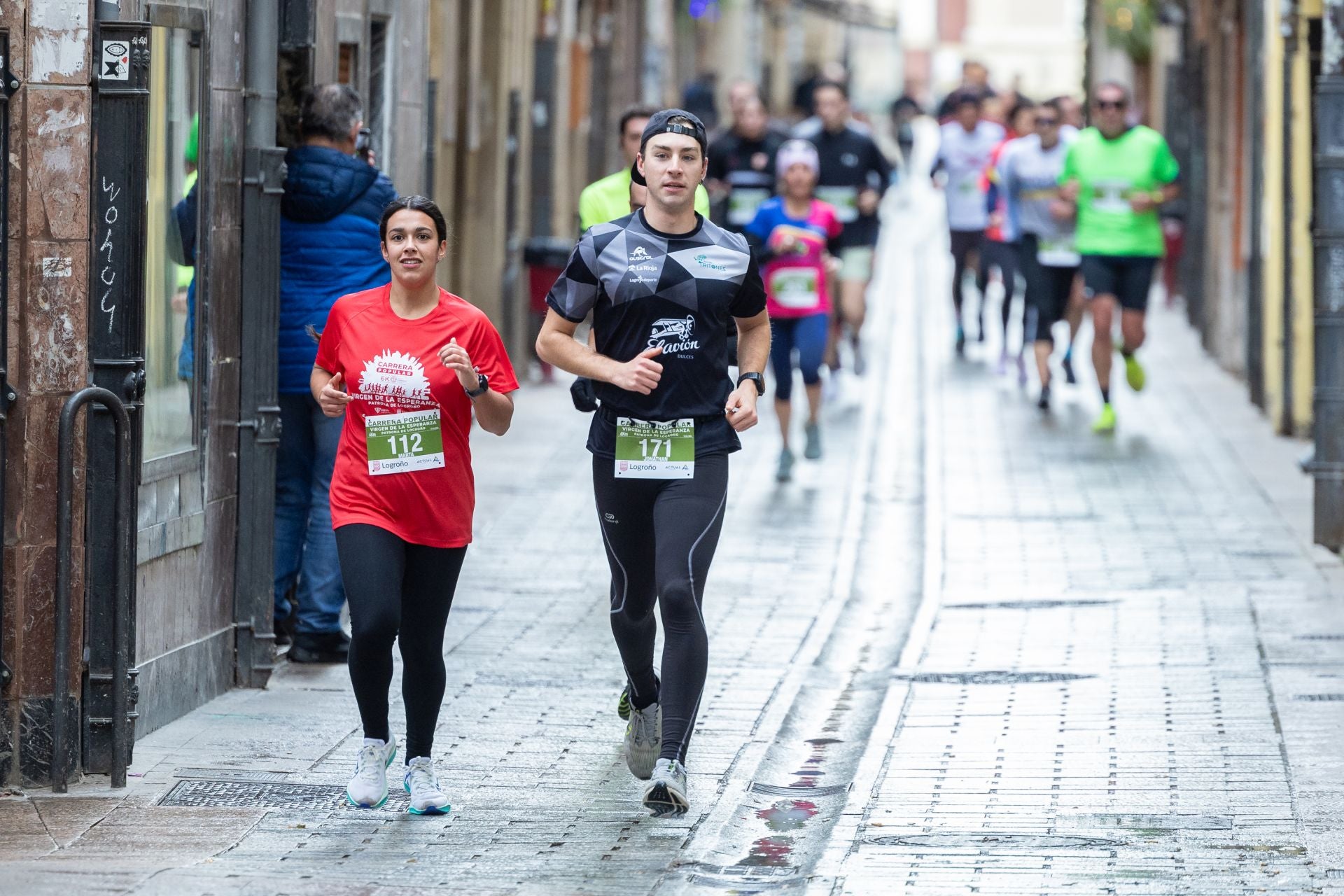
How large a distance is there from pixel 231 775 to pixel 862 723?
225 centimetres

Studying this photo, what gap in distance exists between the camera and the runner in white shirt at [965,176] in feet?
67.9

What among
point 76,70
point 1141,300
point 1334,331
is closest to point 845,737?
point 76,70

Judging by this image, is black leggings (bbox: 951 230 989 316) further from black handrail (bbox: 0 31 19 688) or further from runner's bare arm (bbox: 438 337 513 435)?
black handrail (bbox: 0 31 19 688)

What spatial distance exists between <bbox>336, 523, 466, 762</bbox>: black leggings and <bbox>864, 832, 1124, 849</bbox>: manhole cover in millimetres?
1301

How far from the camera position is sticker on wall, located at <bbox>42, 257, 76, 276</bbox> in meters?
7.29

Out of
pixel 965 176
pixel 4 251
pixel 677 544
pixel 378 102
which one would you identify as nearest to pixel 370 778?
pixel 677 544

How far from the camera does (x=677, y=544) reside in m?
7.23

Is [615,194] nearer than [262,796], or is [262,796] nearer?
[262,796]

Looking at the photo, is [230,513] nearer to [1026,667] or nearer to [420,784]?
[420,784]

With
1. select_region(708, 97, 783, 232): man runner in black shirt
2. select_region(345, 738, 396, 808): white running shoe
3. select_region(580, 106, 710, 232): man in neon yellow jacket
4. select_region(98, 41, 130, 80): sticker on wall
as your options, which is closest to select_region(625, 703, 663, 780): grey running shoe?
select_region(345, 738, 396, 808): white running shoe

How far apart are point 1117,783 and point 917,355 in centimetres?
1417

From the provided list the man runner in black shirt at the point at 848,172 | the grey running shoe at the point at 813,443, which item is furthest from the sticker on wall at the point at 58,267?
the man runner in black shirt at the point at 848,172

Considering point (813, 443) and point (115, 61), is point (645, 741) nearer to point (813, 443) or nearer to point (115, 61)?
point (115, 61)

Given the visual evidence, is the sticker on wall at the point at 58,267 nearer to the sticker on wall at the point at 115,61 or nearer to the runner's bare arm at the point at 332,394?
the sticker on wall at the point at 115,61
